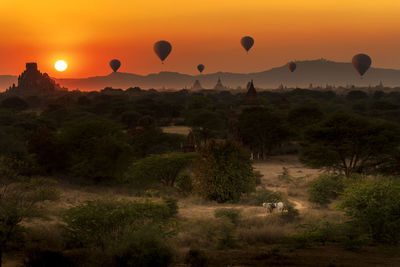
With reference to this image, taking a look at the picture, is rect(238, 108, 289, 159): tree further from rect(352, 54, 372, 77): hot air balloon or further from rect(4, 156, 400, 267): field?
rect(352, 54, 372, 77): hot air balloon

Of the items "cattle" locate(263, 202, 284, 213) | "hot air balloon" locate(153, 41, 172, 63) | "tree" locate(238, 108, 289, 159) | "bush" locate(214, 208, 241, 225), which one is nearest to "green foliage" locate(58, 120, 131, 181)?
"cattle" locate(263, 202, 284, 213)

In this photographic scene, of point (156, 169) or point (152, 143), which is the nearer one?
point (156, 169)

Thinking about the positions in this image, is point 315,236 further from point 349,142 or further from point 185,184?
point 349,142

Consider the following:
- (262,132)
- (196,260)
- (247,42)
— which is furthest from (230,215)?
(247,42)

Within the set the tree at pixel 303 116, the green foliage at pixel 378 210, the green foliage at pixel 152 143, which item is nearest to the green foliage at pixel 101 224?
the green foliage at pixel 378 210

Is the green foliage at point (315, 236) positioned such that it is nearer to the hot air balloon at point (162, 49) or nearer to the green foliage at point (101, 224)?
the green foliage at point (101, 224)
